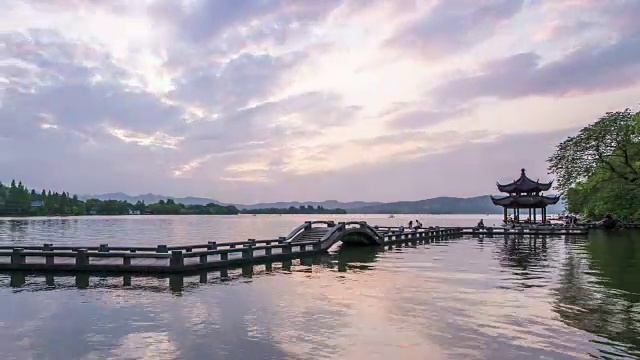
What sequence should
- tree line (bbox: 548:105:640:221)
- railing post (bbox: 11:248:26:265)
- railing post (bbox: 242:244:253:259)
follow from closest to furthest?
railing post (bbox: 11:248:26:265) → railing post (bbox: 242:244:253:259) → tree line (bbox: 548:105:640:221)

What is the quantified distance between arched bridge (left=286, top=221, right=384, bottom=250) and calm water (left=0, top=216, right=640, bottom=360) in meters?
10.6

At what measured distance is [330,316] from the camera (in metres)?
11.8

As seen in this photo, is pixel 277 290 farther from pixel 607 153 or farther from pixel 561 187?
pixel 607 153

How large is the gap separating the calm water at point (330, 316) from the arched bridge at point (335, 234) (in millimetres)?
10647

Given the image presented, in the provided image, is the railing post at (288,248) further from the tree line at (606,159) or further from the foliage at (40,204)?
the foliage at (40,204)

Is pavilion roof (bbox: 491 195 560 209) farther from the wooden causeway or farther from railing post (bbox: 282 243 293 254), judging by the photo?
railing post (bbox: 282 243 293 254)

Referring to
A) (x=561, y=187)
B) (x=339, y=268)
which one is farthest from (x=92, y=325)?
(x=561, y=187)

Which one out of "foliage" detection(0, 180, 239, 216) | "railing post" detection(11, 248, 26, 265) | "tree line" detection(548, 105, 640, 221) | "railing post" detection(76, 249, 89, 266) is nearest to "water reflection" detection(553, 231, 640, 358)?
"tree line" detection(548, 105, 640, 221)

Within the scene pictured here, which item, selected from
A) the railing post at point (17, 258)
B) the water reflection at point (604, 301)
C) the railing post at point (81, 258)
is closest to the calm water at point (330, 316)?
the water reflection at point (604, 301)

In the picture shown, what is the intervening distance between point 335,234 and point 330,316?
19.6 m

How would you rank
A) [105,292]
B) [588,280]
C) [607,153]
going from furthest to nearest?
1. [607,153]
2. [588,280]
3. [105,292]

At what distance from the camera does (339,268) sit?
22.1m

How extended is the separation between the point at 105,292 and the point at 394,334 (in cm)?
906

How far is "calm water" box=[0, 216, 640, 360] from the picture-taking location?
356 inches
